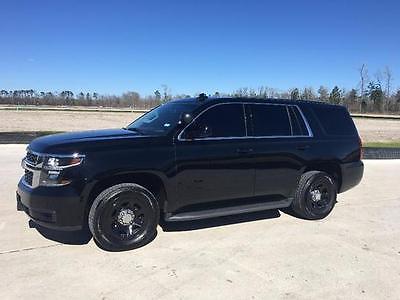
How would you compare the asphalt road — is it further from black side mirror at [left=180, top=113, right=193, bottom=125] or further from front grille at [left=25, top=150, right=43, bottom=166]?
black side mirror at [left=180, top=113, right=193, bottom=125]

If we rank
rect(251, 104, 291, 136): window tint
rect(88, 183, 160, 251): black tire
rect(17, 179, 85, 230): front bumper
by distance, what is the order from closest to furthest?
rect(17, 179, 85, 230): front bumper → rect(88, 183, 160, 251): black tire → rect(251, 104, 291, 136): window tint

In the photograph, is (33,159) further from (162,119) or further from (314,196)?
(314,196)

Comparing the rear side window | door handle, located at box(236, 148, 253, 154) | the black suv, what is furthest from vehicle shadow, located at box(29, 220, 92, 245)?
the rear side window

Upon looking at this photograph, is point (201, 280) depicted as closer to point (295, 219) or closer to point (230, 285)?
point (230, 285)

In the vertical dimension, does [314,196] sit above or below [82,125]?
below

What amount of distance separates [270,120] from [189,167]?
5.40 ft

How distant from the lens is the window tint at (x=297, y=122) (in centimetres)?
710

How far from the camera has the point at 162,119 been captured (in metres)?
6.44

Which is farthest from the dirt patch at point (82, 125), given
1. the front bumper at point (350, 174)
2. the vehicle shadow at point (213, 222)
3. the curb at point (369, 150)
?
the vehicle shadow at point (213, 222)

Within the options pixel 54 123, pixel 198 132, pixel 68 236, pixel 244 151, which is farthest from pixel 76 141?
pixel 54 123

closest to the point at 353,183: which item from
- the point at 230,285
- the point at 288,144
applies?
the point at 288,144

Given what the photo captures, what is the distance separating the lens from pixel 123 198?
215 inches

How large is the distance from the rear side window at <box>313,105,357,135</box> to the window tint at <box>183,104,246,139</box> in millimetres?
1647

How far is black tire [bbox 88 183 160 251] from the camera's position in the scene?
5352mm
